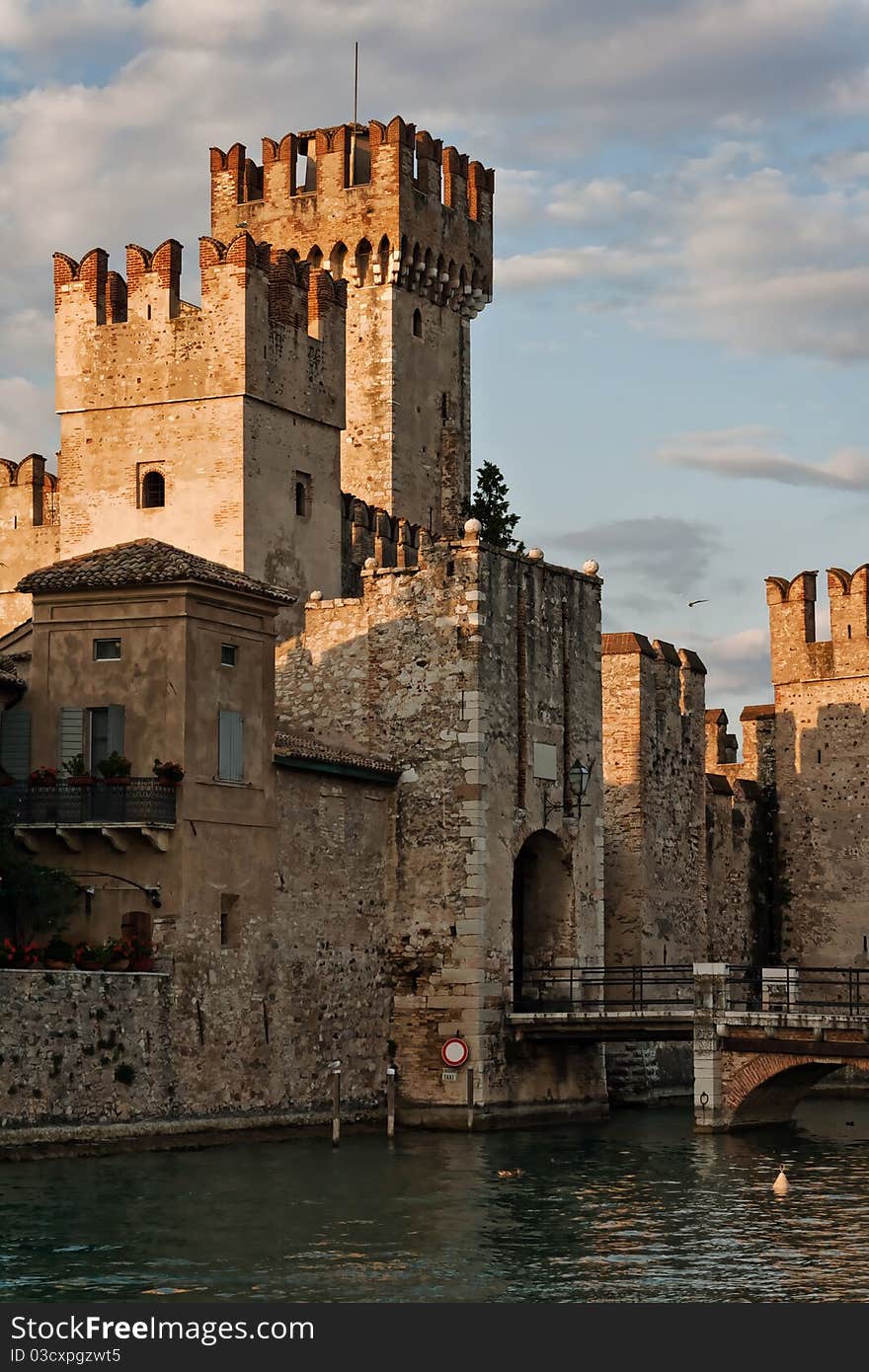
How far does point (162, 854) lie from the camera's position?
3738 centimetres

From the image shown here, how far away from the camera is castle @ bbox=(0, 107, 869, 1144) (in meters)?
37.6

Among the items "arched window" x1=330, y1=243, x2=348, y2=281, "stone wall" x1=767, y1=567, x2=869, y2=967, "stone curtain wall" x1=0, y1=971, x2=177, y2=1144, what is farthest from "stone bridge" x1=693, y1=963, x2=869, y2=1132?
"arched window" x1=330, y1=243, x2=348, y2=281

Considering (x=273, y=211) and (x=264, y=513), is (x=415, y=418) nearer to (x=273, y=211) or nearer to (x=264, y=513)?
(x=273, y=211)

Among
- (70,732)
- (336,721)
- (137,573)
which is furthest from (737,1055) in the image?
(137,573)

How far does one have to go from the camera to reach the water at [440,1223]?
25.2 meters

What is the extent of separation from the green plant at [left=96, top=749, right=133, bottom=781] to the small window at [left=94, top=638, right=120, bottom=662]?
1.71 m

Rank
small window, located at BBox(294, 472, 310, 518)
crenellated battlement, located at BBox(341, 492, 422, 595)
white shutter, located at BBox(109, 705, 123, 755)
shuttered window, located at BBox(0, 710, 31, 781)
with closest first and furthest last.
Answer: white shutter, located at BBox(109, 705, 123, 755)
shuttered window, located at BBox(0, 710, 31, 781)
small window, located at BBox(294, 472, 310, 518)
crenellated battlement, located at BBox(341, 492, 422, 595)

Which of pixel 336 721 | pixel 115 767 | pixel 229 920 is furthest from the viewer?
pixel 336 721

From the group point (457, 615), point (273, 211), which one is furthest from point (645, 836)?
point (273, 211)

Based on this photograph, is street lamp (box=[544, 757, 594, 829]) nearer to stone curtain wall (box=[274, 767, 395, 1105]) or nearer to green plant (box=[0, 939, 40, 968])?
stone curtain wall (box=[274, 767, 395, 1105])

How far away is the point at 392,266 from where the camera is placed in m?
57.4

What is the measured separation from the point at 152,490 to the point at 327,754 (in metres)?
8.19

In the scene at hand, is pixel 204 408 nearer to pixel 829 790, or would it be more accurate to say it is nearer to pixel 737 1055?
pixel 737 1055

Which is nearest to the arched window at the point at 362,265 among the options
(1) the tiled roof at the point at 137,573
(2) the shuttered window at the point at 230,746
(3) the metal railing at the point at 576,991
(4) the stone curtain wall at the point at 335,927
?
(3) the metal railing at the point at 576,991
